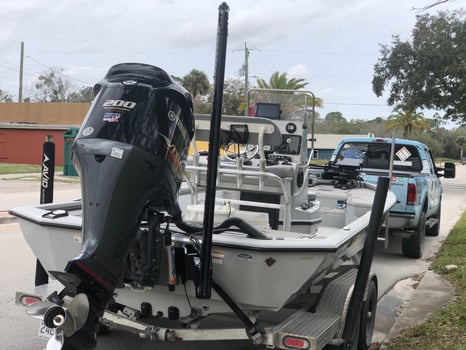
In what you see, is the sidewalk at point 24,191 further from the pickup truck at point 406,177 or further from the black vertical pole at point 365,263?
the black vertical pole at point 365,263

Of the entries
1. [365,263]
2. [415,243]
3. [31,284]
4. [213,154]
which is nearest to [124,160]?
[213,154]

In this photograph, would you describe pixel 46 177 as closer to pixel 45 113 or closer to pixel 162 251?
pixel 162 251

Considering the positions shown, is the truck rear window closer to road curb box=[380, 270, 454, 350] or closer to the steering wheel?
road curb box=[380, 270, 454, 350]

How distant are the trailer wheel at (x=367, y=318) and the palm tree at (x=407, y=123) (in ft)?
215

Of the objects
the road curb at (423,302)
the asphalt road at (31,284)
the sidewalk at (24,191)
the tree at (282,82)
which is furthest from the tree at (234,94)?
the road curb at (423,302)

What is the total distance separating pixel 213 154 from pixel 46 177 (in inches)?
79.2

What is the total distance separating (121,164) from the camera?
10.2 ft

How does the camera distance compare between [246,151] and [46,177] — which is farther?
[246,151]

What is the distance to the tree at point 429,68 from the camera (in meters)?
24.0

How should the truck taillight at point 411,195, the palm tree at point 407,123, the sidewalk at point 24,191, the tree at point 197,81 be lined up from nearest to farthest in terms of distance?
1. the truck taillight at point 411,195
2. the sidewalk at point 24,191
3. the tree at point 197,81
4. the palm tree at point 407,123

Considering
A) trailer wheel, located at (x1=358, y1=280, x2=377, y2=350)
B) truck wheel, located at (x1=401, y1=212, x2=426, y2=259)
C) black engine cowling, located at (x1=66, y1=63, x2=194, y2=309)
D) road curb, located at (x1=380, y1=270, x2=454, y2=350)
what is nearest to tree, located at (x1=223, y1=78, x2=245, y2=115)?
truck wheel, located at (x1=401, y1=212, x2=426, y2=259)

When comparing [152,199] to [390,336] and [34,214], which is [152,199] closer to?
[34,214]

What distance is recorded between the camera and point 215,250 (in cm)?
347

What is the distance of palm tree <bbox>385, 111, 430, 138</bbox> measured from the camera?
222 feet
